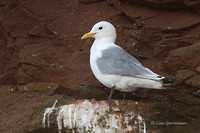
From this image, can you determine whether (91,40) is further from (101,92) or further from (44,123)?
(44,123)

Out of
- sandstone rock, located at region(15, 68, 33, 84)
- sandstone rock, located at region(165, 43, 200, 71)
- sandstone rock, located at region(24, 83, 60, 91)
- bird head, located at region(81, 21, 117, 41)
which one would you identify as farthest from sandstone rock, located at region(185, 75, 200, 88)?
sandstone rock, located at region(15, 68, 33, 84)

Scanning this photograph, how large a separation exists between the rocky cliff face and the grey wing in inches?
26.8

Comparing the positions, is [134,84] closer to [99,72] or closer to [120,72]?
[120,72]

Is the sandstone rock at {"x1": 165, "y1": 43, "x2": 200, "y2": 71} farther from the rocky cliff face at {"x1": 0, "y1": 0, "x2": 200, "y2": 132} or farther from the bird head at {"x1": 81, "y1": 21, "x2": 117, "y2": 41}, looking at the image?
the bird head at {"x1": 81, "y1": 21, "x2": 117, "y2": 41}

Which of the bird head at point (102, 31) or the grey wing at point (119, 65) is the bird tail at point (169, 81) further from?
the bird head at point (102, 31)

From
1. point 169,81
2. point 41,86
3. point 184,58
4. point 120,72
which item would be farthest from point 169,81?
point 41,86

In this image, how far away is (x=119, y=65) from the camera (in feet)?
13.0

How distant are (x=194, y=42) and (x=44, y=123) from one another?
2.21m

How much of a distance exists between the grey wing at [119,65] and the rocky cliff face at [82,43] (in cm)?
68

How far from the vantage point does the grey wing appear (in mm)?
3834

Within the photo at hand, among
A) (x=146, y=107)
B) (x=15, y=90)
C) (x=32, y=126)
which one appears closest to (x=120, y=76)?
(x=146, y=107)

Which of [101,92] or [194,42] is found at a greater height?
[194,42]

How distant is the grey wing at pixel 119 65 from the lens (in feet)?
12.6

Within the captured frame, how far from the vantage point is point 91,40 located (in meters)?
5.01
